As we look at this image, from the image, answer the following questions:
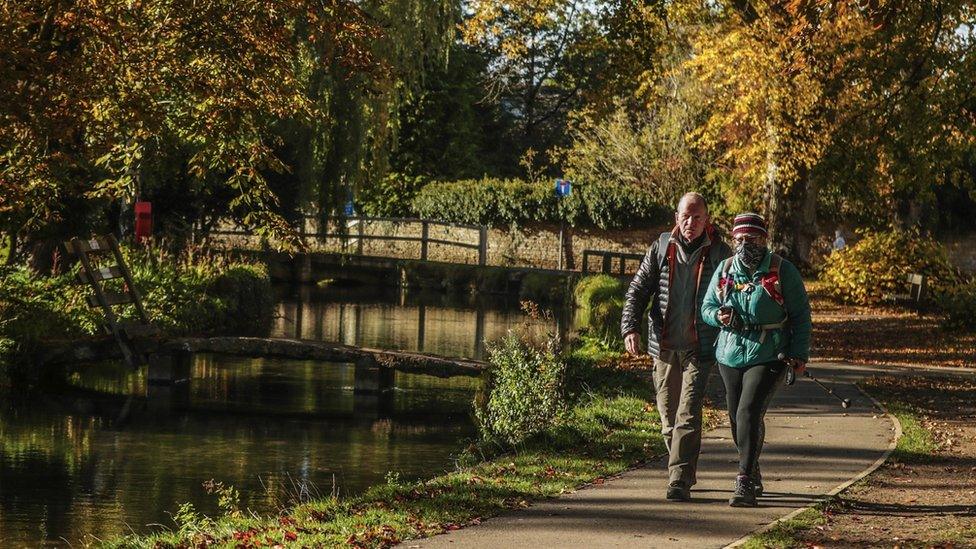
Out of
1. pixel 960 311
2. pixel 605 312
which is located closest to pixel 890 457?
pixel 605 312

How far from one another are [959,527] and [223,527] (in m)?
4.29

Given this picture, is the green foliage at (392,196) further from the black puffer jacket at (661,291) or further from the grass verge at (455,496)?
the black puffer jacket at (661,291)

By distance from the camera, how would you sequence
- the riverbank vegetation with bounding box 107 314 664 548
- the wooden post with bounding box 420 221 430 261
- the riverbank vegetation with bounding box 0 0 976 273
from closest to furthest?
the riverbank vegetation with bounding box 107 314 664 548 < the riverbank vegetation with bounding box 0 0 976 273 < the wooden post with bounding box 420 221 430 261

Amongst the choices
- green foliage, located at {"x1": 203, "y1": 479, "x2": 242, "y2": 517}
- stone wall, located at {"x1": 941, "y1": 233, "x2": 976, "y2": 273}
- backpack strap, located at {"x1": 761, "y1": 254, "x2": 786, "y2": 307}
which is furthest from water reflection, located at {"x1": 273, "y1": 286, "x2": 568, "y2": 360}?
stone wall, located at {"x1": 941, "y1": 233, "x2": 976, "y2": 273}

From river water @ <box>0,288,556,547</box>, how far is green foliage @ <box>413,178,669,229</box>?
23330 millimetres

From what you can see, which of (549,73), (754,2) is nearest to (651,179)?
(549,73)

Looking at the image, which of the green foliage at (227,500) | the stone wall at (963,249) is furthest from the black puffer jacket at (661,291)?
the stone wall at (963,249)

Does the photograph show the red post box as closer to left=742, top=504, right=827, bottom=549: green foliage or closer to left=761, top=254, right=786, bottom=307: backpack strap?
left=761, top=254, right=786, bottom=307: backpack strap

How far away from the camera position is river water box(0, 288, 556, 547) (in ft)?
35.9

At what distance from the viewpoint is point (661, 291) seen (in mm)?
8586

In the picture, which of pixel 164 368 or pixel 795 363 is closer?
pixel 795 363

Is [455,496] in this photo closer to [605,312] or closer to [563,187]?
[605,312]

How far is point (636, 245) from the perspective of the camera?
46.3 meters

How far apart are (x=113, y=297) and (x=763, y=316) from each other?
39.9 feet
